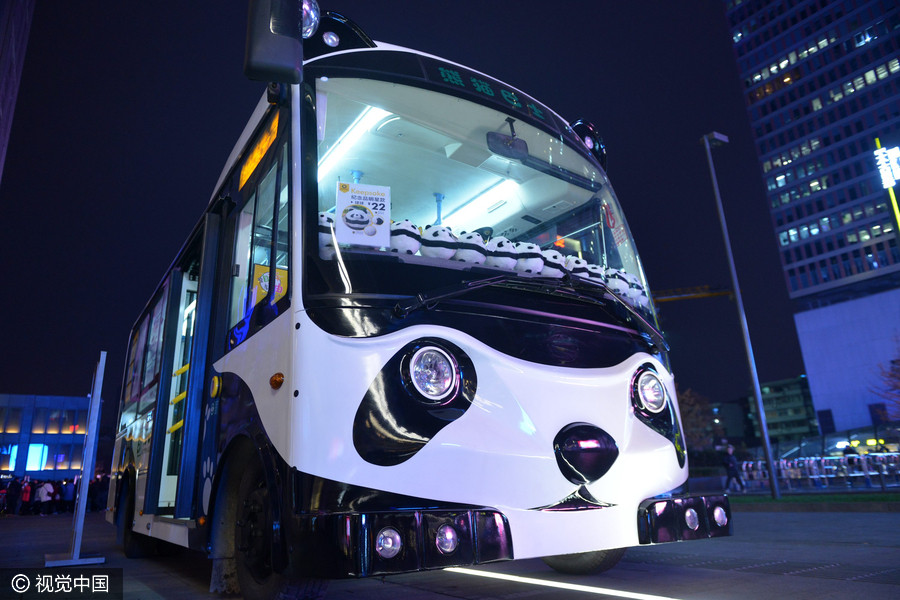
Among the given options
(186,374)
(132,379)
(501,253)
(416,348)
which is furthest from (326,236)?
(132,379)

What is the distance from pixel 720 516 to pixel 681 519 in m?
0.33

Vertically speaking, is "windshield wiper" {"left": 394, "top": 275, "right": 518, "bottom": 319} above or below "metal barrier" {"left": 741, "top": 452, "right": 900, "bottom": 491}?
above

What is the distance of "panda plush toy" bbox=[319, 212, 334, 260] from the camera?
9.68 feet

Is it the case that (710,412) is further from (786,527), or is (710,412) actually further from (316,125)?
(316,125)

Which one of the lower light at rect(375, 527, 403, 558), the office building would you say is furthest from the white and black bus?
the office building

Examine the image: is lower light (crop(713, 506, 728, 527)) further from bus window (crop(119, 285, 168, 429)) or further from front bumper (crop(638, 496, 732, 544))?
bus window (crop(119, 285, 168, 429))

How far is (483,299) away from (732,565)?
3.91 m

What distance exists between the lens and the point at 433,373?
9.24 ft

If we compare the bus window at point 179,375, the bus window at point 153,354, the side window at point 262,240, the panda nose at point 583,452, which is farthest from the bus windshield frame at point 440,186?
the bus window at point 153,354

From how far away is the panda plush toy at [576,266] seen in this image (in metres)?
3.67

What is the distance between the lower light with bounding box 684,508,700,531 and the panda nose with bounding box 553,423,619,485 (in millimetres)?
521

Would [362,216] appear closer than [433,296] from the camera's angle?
No

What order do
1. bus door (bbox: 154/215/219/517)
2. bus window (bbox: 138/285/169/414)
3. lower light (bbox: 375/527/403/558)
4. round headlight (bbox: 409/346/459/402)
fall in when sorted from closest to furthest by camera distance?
lower light (bbox: 375/527/403/558)
round headlight (bbox: 409/346/459/402)
bus door (bbox: 154/215/219/517)
bus window (bbox: 138/285/169/414)

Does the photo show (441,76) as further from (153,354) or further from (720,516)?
(153,354)
